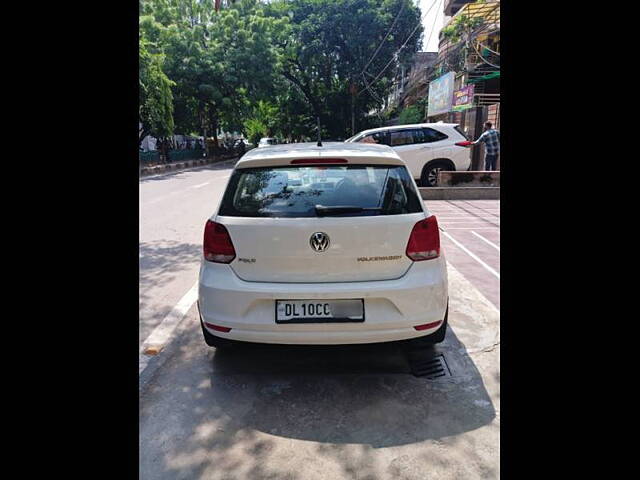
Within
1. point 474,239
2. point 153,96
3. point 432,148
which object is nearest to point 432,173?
point 432,148

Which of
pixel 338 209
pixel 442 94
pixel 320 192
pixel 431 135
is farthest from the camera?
pixel 442 94

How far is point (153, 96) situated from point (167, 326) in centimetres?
1759

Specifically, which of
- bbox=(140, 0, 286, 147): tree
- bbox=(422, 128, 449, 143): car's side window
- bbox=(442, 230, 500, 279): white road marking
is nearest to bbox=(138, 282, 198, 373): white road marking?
bbox=(442, 230, 500, 279): white road marking

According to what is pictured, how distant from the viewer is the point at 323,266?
9.59ft

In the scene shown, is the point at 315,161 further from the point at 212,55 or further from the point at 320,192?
the point at 212,55

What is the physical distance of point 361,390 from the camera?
3.10 metres

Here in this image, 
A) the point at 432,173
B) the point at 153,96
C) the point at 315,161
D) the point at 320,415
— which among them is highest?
the point at 153,96

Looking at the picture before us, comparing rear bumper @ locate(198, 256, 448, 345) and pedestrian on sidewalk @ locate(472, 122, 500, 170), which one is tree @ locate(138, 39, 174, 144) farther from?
rear bumper @ locate(198, 256, 448, 345)

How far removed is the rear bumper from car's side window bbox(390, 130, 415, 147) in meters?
9.70

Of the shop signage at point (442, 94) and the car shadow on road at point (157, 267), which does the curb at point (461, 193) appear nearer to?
the car shadow on road at point (157, 267)

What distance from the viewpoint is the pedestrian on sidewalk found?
11734mm

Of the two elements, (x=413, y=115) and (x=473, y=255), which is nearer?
(x=473, y=255)
